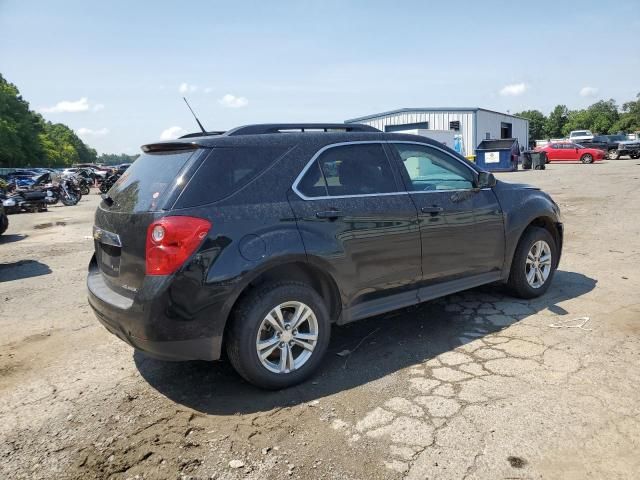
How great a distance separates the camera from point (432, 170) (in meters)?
4.52

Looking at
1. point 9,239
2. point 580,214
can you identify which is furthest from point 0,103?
point 580,214

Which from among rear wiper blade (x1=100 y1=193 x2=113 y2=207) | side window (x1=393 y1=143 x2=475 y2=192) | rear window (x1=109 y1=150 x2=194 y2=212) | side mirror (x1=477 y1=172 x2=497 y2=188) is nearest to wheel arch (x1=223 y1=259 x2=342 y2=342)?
rear window (x1=109 y1=150 x2=194 y2=212)

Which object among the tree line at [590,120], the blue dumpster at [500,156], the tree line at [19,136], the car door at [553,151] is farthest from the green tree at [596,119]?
the tree line at [19,136]

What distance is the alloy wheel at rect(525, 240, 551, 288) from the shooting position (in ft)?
16.6

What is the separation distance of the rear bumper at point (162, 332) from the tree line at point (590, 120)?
9692 centimetres

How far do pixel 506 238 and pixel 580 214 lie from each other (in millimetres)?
7569

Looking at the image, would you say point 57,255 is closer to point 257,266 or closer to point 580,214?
point 257,266

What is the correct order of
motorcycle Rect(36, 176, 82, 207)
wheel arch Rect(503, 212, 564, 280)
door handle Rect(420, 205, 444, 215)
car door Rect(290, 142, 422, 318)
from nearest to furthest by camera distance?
car door Rect(290, 142, 422, 318), door handle Rect(420, 205, 444, 215), wheel arch Rect(503, 212, 564, 280), motorcycle Rect(36, 176, 82, 207)

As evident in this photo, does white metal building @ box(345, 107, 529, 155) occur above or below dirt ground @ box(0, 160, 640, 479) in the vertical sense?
above

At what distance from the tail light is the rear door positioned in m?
0.10

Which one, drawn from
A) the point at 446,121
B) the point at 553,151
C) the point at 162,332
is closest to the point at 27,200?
the point at 162,332

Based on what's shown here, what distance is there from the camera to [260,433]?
292cm

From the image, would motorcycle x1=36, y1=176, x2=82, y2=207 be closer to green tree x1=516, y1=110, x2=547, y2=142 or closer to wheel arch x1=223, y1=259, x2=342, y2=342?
wheel arch x1=223, y1=259, x2=342, y2=342

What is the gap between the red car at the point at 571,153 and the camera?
3394 cm
